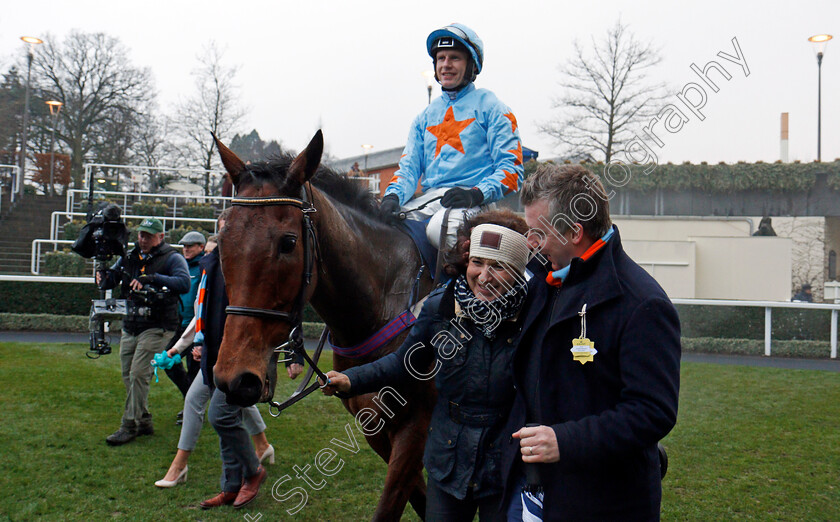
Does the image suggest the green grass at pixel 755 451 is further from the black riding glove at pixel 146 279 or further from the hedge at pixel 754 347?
the black riding glove at pixel 146 279

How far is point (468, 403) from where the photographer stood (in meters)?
2.01

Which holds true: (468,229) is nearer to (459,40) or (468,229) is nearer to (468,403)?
(468,403)

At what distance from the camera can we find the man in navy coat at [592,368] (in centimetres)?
139

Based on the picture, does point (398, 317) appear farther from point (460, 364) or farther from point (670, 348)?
point (670, 348)

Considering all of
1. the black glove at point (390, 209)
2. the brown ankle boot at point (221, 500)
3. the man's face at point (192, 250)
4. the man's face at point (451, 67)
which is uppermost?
the man's face at point (451, 67)

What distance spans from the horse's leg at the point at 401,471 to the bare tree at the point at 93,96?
25691mm

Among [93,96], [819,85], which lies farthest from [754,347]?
[93,96]

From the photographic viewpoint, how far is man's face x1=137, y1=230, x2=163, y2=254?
5.29 metres

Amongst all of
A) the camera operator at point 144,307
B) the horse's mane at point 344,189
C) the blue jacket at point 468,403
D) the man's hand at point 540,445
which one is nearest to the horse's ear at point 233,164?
the horse's mane at point 344,189

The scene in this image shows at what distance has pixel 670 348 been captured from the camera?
55.5 inches

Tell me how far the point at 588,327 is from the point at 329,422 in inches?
199

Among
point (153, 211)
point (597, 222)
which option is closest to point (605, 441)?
point (597, 222)

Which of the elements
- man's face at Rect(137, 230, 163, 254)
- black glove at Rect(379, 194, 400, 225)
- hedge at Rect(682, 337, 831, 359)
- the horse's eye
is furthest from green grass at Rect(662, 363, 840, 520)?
man's face at Rect(137, 230, 163, 254)

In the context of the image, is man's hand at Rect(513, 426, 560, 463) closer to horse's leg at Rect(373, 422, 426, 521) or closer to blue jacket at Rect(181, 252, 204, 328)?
horse's leg at Rect(373, 422, 426, 521)
